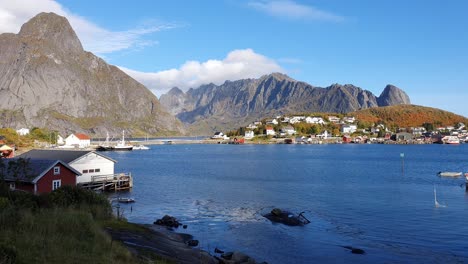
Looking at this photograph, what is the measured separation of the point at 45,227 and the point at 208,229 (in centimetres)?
2053

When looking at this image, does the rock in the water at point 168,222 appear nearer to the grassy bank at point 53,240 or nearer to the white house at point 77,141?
the grassy bank at point 53,240

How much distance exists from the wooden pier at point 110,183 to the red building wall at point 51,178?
11.0 meters

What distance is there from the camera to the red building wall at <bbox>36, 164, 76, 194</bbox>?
4062cm

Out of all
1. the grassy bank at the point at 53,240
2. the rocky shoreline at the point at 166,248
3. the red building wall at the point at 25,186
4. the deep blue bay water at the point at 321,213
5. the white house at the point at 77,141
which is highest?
the white house at the point at 77,141

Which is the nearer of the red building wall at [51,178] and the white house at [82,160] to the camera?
the red building wall at [51,178]

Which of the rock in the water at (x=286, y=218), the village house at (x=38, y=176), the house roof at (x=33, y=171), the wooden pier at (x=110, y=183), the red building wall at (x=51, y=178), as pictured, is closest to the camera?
the rock in the water at (x=286, y=218)

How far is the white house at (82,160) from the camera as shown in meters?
54.4

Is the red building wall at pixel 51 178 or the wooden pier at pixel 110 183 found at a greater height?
the red building wall at pixel 51 178

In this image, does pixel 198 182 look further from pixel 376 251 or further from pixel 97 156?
pixel 376 251

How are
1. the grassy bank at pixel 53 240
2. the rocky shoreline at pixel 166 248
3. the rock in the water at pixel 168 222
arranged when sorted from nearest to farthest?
the grassy bank at pixel 53 240 < the rocky shoreline at pixel 166 248 < the rock in the water at pixel 168 222

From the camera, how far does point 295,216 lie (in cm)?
3953

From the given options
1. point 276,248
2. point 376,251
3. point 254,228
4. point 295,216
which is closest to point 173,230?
point 254,228

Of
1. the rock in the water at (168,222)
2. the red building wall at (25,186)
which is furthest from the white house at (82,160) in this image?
the rock in the water at (168,222)

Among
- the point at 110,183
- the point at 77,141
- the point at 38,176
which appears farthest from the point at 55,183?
the point at 77,141
